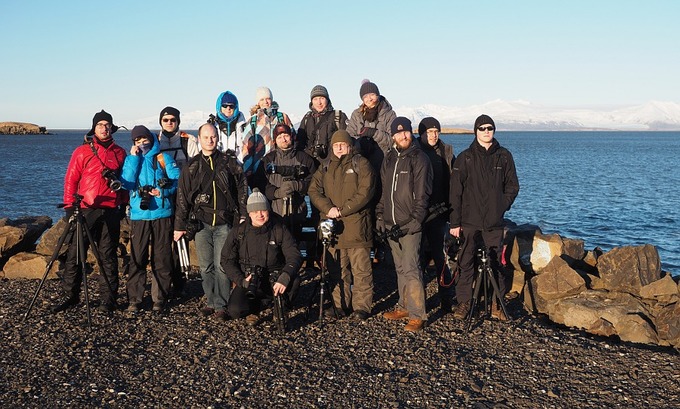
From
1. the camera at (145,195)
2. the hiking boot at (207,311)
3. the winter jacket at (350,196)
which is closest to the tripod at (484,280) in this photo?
the winter jacket at (350,196)

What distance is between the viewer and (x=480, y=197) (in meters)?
8.32

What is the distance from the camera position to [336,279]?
8.48 metres

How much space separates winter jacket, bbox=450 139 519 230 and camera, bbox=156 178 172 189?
149 inches

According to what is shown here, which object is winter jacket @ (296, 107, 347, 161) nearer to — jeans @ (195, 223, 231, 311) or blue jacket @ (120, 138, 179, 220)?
jeans @ (195, 223, 231, 311)

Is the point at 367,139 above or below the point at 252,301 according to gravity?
above

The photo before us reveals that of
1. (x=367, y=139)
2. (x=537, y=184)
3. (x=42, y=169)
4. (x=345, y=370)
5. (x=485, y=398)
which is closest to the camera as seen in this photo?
(x=485, y=398)

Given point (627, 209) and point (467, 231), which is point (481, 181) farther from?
point (627, 209)

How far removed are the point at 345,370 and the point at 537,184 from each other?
1599 inches

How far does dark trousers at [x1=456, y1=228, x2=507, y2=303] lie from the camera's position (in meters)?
8.45

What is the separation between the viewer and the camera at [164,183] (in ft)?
27.5

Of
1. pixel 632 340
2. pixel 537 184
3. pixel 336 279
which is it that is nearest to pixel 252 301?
pixel 336 279

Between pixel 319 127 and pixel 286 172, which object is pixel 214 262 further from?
pixel 319 127

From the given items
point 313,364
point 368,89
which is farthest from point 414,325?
point 368,89

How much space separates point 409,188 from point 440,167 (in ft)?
3.67
